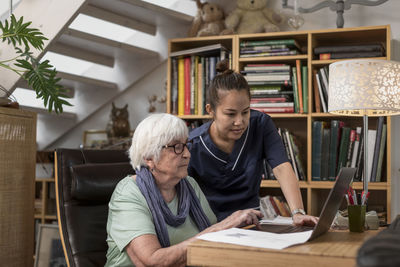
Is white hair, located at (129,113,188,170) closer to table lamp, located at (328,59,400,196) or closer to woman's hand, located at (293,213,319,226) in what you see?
woman's hand, located at (293,213,319,226)

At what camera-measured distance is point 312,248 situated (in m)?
1.02

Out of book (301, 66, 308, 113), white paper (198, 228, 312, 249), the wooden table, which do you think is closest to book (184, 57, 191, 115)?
book (301, 66, 308, 113)

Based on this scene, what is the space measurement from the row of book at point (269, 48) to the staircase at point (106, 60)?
0.57 m

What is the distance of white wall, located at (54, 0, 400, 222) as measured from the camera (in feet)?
9.87

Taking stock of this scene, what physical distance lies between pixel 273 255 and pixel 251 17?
8.05ft

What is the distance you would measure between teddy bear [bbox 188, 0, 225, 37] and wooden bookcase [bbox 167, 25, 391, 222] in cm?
11

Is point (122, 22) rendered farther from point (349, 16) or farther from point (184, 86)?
point (349, 16)

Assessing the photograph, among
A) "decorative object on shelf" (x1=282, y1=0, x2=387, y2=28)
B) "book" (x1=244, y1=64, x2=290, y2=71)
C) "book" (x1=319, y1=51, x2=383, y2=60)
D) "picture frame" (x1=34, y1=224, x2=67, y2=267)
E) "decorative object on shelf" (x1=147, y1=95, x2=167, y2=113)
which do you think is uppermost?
"decorative object on shelf" (x1=282, y1=0, x2=387, y2=28)

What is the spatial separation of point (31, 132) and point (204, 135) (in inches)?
32.6

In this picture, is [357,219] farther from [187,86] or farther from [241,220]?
[187,86]

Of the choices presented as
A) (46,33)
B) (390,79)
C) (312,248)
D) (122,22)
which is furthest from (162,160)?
(122,22)

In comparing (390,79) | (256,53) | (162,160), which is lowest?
(162,160)

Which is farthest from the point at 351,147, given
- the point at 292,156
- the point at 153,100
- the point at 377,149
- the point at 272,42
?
the point at 153,100

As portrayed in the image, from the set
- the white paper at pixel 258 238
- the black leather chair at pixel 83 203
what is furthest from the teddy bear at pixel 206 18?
the white paper at pixel 258 238
